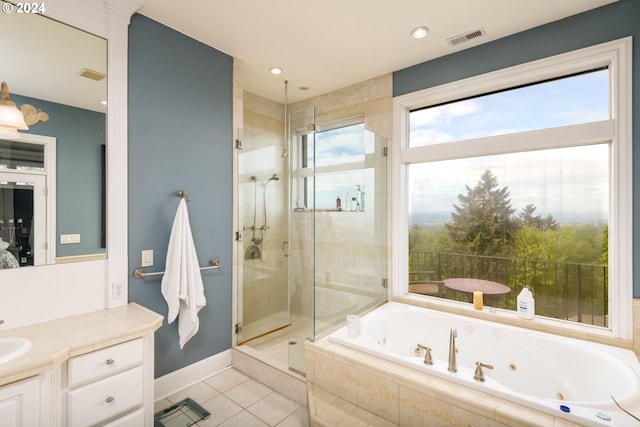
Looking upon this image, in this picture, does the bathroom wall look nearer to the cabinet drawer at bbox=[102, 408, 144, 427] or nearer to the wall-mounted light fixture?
the wall-mounted light fixture

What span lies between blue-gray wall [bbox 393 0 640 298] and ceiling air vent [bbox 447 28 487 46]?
171 millimetres

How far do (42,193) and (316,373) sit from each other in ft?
6.62

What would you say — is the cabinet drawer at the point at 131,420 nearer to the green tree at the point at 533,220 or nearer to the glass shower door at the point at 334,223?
the glass shower door at the point at 334,223

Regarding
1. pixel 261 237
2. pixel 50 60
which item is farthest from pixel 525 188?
pixel 50 60

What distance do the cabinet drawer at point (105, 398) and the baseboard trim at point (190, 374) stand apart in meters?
0.60

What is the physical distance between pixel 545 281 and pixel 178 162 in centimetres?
305

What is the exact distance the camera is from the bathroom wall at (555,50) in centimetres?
193

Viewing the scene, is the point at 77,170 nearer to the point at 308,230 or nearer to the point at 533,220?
the point at 308,230

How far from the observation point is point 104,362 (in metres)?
1.49

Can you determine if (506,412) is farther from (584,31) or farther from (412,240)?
(584,31)

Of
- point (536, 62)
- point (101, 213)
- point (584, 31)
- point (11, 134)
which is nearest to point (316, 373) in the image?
point (101, 213)

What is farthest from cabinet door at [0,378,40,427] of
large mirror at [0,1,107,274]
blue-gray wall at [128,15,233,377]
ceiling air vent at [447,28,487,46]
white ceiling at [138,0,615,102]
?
ceiling air vent at [447,28,487,46]

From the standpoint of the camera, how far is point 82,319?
1.75 m

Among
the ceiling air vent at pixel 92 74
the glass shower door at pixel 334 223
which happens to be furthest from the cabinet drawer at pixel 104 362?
the ceiling air vent at pixel 92 74
